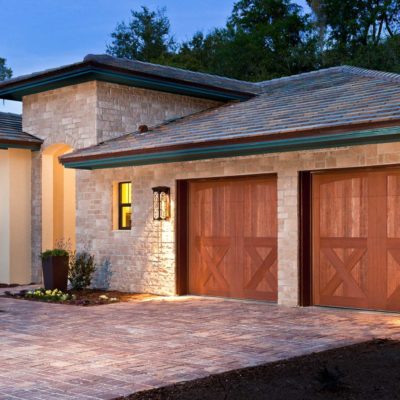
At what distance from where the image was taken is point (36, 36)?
71.7 metres

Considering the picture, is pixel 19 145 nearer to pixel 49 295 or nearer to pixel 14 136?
pixel 14 136

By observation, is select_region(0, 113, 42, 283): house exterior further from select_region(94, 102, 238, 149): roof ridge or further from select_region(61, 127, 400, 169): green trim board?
select_region(61, 127, 400, 169): green trim board

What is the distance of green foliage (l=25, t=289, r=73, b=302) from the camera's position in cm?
1332

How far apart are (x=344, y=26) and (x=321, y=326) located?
3120 cm

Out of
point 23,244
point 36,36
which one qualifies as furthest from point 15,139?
point 36,36

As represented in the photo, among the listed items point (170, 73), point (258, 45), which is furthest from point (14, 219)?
point (258, 45)

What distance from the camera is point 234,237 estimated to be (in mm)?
13047

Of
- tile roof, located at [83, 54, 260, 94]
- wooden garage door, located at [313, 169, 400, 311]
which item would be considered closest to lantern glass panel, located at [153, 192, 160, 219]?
tile roof, located at [83, 54, 260, 94]

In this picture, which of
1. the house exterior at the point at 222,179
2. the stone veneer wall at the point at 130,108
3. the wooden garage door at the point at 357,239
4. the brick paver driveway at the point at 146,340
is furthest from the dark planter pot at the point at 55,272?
the wooden garage door at the point at 357,239

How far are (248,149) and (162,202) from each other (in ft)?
9.28

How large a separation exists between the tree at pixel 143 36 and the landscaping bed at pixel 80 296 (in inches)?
1405

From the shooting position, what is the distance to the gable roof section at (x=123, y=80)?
15.1 m

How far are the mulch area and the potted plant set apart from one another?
8101 millimetres

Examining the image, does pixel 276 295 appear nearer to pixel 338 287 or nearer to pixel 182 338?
pixel 338 287
